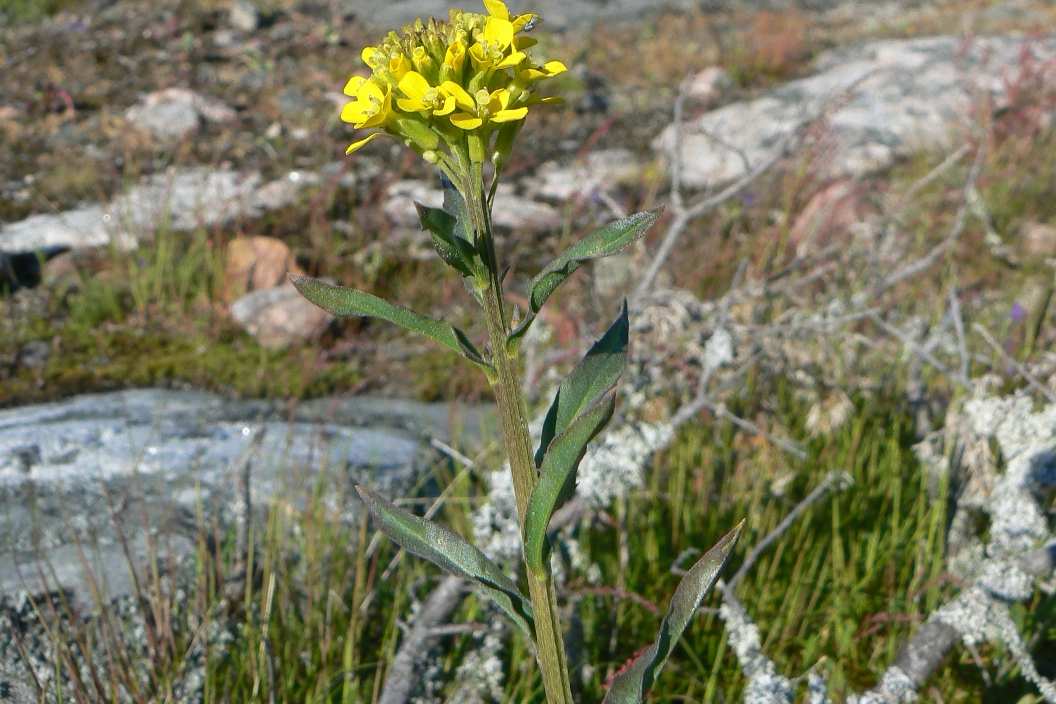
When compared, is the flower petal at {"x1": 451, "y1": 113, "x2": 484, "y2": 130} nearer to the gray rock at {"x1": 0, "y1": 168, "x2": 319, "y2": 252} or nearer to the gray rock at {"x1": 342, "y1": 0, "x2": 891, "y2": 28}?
the gray rock at {"x1": 0, "y1": 168, "x2": 319, "y2": 252}

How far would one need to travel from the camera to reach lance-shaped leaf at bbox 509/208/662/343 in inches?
45.0

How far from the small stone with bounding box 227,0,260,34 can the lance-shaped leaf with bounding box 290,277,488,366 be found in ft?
22.2

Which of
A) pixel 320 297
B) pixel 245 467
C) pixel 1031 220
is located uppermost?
pixel 320 297

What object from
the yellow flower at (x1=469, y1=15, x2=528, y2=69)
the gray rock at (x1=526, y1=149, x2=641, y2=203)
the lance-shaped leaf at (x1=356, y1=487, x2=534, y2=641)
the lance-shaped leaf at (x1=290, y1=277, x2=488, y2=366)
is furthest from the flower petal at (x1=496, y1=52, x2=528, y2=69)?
the gray rock at (x1=526, y1=149, x2=641, y2=203)

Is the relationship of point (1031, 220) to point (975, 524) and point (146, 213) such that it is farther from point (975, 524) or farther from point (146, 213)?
point (146, 213)

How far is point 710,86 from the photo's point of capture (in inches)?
269

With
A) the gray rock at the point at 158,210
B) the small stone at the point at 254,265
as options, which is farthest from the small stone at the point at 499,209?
the small stone at the point at 254,265

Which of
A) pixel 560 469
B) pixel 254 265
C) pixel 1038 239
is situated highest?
pixel 560 469

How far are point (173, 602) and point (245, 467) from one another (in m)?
0.50

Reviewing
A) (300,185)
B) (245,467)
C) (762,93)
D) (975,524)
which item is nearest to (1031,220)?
(762,93)

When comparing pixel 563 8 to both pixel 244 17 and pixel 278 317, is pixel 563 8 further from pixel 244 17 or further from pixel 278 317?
pixel 278 317

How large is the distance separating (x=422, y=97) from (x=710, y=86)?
6.09 m

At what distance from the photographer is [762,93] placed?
6695 millimetres

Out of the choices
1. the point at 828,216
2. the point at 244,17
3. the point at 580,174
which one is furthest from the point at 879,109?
the point at 244,17
